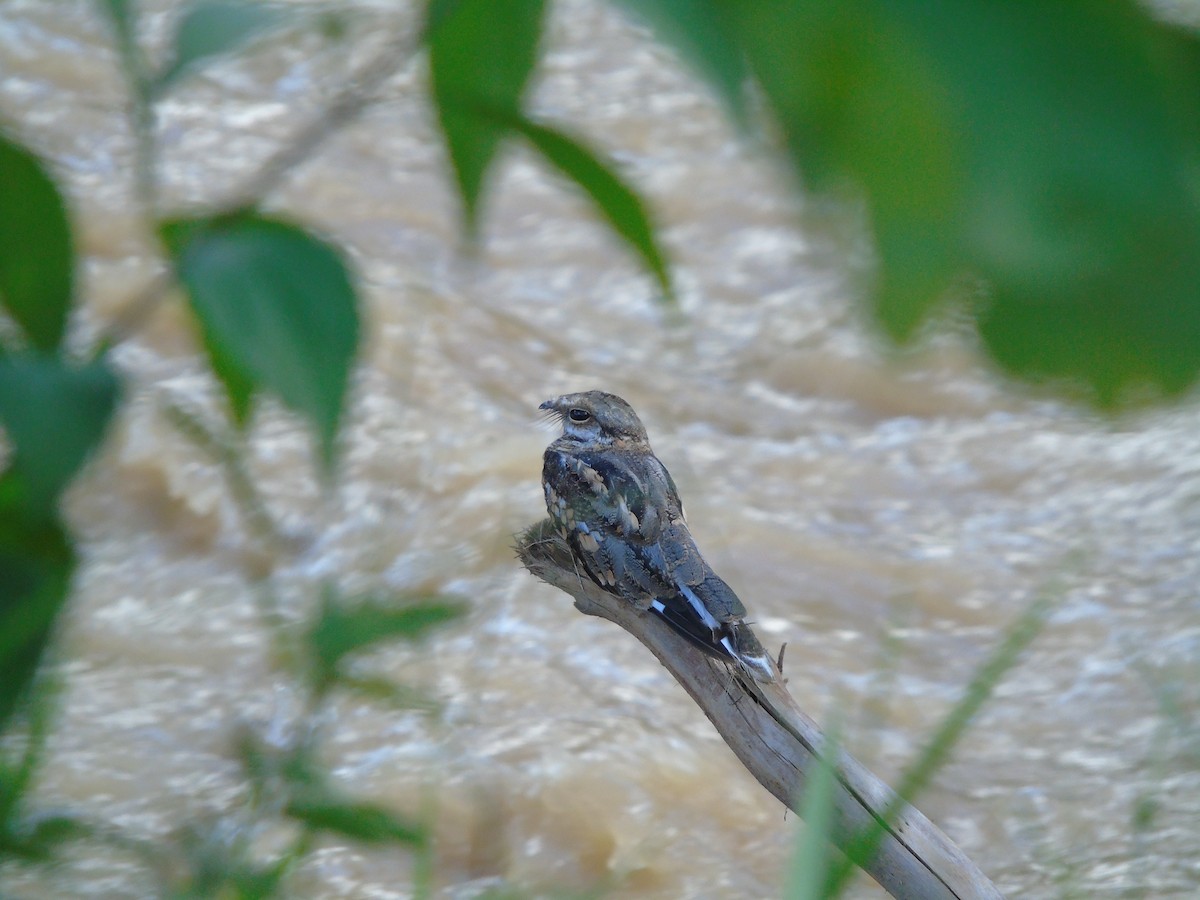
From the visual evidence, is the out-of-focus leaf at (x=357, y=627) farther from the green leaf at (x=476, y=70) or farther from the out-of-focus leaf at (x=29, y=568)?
the green leaf at (x=476, y=70)

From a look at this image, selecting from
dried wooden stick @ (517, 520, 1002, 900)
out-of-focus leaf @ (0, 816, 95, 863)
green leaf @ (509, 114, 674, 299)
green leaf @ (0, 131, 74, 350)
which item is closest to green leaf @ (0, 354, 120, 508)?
green leaf @ (0, 131, 74, 350)

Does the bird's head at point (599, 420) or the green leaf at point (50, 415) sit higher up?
the bird's head at point (599, 420)

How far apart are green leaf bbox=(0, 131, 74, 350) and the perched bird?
1.58 metres

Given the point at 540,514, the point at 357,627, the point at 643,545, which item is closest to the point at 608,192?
the point at 357,627

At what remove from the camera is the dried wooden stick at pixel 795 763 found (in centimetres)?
210

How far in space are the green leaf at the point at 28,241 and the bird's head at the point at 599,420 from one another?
2059 mm

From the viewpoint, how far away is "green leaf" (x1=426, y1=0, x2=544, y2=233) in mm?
537

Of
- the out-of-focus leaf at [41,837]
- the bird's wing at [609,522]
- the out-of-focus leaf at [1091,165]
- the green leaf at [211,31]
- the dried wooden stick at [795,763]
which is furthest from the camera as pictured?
the bird's wing at [609,522]

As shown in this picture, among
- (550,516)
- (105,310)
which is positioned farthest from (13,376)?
(105,310)

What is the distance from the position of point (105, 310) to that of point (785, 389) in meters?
2.90

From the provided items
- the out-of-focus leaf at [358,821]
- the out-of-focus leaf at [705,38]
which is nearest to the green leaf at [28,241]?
the out-of-focus leaf at [705,38]

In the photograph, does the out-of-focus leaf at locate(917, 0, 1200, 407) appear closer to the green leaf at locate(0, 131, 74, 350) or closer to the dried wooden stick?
the green leaf at locate(0, 131, 74, 350)

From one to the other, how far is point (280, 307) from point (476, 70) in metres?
0.14

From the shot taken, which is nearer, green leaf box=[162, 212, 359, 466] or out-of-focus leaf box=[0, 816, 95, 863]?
green leaf box=[162, 212, 359, 466]
